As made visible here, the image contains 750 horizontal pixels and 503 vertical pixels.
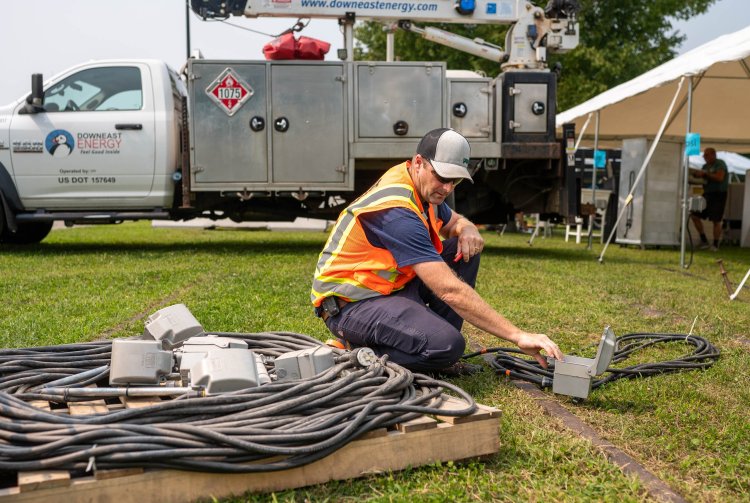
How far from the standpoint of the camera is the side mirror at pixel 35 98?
862 cm

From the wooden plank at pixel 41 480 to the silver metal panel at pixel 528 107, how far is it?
26.0ft

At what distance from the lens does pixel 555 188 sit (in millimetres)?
9789

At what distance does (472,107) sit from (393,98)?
3.43 feet

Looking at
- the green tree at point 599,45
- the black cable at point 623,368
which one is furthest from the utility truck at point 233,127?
the green tree at point 599,45

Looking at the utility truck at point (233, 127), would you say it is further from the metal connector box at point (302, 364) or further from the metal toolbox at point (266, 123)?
the metal connector box at point (302, 364)

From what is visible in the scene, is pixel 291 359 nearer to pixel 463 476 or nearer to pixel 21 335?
pixel 463 476

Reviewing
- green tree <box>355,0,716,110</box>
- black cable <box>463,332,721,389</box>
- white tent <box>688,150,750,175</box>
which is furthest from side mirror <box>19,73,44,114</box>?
green tree <box>355,0,716,110</box>

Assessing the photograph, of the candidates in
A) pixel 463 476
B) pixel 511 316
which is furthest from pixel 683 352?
pixel 463 476

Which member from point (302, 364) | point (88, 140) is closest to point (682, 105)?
point (88, 140)

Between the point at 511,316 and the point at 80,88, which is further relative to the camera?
the point at 80,88

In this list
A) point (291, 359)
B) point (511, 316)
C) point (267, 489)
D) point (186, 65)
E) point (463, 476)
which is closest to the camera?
point (267, 489)

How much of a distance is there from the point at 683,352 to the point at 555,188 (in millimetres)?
5718

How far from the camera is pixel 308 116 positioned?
29.2ft

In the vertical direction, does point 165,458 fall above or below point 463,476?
above
